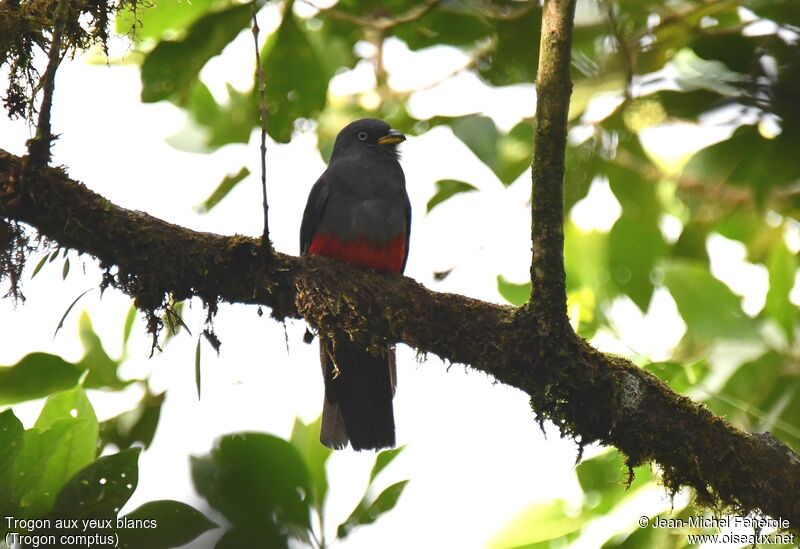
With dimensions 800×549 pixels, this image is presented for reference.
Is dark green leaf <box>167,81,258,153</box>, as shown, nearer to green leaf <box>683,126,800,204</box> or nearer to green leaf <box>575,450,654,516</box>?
green leaf <box>683,126,800,204</box>

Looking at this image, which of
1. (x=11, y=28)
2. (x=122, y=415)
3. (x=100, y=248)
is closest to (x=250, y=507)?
(x=100, y=248)

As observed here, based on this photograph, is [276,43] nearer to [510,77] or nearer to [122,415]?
[510,77]

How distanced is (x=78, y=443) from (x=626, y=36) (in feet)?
9.43

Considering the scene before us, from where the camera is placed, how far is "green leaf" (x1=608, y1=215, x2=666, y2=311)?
4.27m

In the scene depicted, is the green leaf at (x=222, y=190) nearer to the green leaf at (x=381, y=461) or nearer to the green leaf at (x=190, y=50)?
the green leaf at (x=190, y=50)

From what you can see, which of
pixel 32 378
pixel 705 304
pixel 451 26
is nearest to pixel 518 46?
pixel 451 26

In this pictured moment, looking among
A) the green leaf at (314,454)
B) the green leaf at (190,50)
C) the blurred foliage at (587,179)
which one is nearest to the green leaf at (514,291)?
the blurred foliage at (587,179)

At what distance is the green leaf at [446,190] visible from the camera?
14.1 feet

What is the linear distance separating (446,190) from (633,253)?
0.96m

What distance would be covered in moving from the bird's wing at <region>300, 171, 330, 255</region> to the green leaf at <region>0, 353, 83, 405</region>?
168 cm

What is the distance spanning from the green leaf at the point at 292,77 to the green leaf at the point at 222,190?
619mm

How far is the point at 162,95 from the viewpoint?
12.8 ft

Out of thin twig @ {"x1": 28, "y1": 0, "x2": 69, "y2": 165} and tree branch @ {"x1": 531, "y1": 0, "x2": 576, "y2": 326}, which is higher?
thin twig @ {"x1": 28, "y1": 0, "x2": 69, "y2": 165}

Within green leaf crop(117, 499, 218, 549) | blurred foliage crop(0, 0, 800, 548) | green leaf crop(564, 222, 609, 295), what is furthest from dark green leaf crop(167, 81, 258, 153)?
green leaf crop(117, 499, 218, 549)
